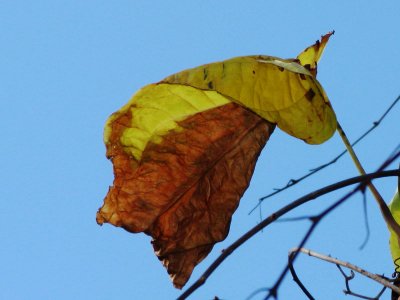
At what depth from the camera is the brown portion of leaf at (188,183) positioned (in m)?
1.77

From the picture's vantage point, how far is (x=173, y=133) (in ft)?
5.76

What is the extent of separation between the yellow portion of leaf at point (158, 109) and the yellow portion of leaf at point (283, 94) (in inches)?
3.6

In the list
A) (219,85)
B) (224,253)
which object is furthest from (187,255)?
(224,253)

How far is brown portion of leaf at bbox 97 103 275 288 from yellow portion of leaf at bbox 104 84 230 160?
15 millimetres

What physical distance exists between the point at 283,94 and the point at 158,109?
228mm

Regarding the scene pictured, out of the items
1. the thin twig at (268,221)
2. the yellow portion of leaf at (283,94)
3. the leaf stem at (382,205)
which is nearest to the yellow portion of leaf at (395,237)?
the leaf stem at (382,205)

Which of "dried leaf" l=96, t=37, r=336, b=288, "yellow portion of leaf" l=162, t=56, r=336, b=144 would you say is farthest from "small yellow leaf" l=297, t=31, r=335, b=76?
"yellow portion of leaf" l=162, t=56, r=336, b=144

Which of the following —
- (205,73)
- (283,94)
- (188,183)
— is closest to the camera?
(205,73)

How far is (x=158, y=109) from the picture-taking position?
170cm

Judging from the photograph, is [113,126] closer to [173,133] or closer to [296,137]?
[173,133]

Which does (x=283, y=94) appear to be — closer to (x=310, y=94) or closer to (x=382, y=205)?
(x=310, y=94)

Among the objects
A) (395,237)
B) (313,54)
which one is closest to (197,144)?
(313,54)

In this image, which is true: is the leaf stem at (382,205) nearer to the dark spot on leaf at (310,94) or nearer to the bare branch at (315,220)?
the dark spot on leaf at (310,94)

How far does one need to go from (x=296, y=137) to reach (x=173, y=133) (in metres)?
0.23
